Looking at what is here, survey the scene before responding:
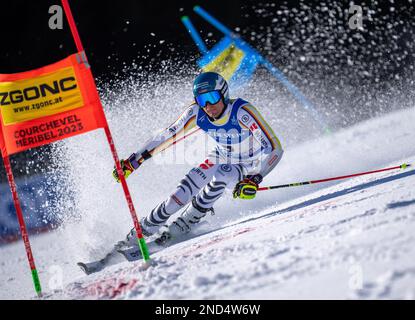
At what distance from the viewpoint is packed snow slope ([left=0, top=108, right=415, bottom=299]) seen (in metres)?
2.14

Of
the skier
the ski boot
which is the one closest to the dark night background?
the skier

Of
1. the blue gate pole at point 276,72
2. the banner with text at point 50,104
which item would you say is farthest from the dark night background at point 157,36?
the banner with text at point 50,104

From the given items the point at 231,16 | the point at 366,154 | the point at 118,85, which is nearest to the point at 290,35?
the point at 231,16

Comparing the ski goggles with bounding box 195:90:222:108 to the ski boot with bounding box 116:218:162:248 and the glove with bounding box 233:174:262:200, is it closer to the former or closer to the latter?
the glove with bounding box 233:174:262:200

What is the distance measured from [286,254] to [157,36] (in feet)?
38.6

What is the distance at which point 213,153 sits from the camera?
497 cm

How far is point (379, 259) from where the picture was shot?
7.15ft

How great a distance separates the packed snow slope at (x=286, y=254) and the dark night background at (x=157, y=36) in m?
7.03

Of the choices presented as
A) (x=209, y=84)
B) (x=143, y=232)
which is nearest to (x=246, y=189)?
(x=209, y=84)

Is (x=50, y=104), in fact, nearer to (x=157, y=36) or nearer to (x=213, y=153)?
(x=213, y=153)

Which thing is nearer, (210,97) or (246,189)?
(246,189)

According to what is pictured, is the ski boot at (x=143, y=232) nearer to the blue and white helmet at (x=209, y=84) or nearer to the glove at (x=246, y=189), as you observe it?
the glove at (x=246, y=189)

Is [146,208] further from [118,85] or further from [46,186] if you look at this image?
[118,85]

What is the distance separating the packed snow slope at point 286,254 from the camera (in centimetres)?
214
